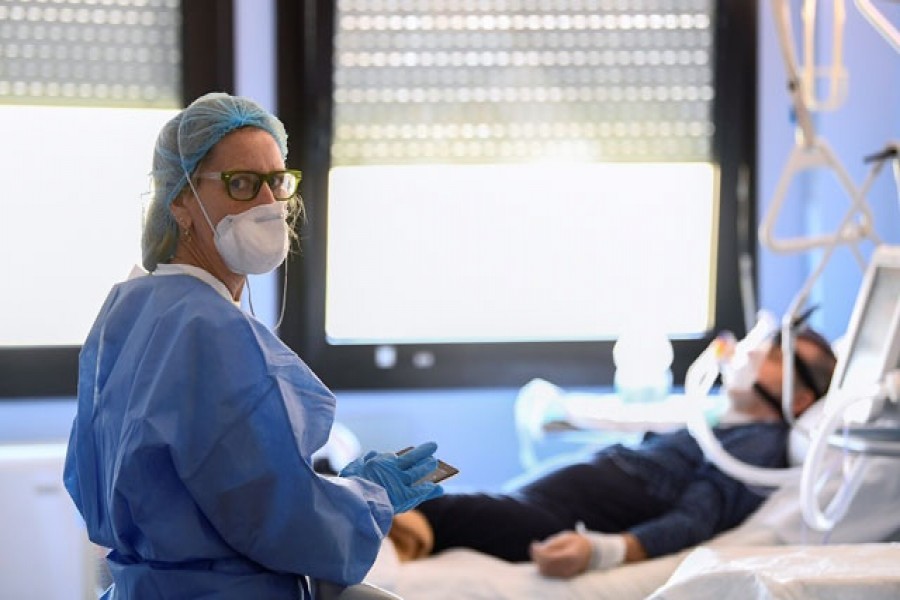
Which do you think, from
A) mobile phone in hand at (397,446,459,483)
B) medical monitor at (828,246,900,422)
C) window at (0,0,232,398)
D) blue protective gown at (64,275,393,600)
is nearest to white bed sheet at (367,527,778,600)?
medical monitor at (828,246,900,422)

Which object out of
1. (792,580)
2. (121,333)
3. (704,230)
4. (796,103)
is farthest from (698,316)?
(121,333)

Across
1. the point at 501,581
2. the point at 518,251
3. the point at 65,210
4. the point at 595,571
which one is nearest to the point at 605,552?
the point at 595,571

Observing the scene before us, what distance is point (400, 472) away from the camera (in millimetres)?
1784

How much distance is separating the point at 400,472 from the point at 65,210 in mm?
2131

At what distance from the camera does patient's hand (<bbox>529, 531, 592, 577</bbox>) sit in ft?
8.91

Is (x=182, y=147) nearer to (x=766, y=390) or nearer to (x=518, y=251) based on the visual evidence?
(x=766, y=390)

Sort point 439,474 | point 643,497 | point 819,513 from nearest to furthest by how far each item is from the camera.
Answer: point 439,474
point 819,513
point 643,497

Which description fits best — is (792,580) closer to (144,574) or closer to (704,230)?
(144,574)

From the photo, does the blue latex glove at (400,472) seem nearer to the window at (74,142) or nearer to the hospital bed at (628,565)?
the hospital bed at (628,565)

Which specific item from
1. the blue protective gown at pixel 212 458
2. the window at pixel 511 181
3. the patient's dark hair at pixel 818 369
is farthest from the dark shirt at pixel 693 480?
the blue protective gown at pixel 212 458

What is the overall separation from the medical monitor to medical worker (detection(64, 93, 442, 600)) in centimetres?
102

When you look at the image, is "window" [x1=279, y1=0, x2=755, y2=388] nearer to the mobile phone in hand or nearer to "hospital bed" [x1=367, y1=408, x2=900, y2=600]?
"hospital bed" [x1=367, y1=408, x2=900, y2=600]

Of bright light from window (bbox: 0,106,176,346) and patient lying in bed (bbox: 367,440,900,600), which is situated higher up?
bright light from window (bbox: 0,106,176,346)

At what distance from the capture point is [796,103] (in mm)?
2684
